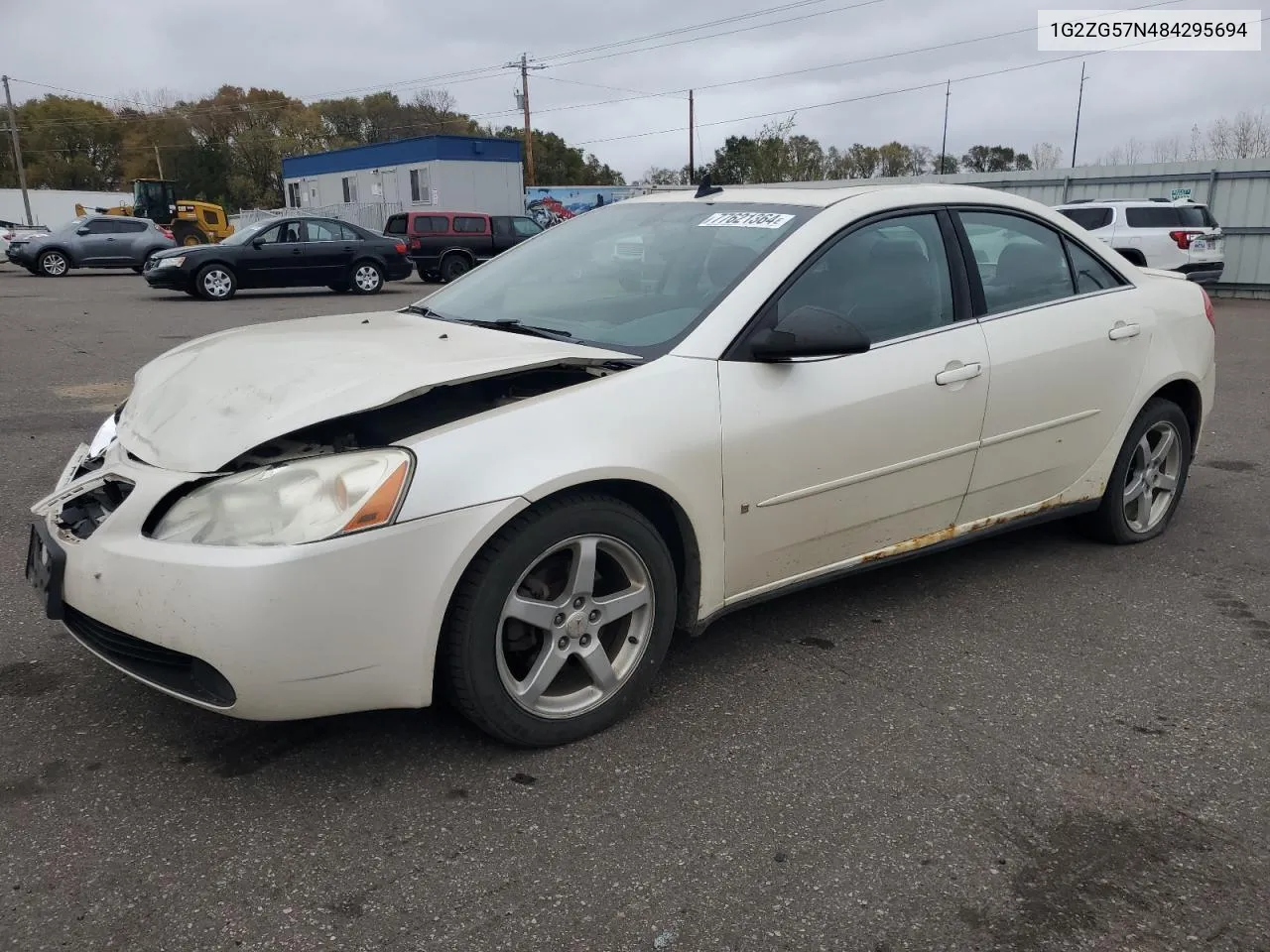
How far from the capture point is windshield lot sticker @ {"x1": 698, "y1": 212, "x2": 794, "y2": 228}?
3.50 m

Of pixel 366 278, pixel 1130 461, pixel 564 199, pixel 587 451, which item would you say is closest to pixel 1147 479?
pixel 1130 461

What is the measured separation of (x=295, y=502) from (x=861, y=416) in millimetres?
1794

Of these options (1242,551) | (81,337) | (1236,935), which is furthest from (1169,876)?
(81,337)

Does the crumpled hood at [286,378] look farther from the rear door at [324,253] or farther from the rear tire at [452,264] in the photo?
the rear tire at [452,264]

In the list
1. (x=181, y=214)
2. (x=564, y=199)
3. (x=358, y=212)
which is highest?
(x=564, y=199)

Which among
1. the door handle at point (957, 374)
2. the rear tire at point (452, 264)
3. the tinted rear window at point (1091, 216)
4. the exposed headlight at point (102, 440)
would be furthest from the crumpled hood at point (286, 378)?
the rear tire at point (452, 264)

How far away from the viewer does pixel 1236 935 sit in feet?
7.02

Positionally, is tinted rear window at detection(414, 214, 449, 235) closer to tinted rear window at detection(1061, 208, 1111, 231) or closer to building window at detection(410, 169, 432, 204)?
tinted rear window at detection(1061, 208, 1111, 231)

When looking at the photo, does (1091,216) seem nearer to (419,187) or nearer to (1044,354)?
(1044,354)

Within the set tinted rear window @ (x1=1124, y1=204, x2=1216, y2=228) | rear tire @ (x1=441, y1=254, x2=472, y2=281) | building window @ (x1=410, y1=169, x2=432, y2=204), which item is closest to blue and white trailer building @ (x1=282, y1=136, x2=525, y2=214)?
building window @ (x1=410, y1=169, x2=432, y2=204)

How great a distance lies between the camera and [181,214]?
1437 inches

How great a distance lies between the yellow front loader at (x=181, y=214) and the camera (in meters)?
36.1

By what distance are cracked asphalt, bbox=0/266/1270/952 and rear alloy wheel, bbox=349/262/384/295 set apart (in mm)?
16960

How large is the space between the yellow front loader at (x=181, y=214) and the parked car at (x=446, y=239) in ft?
42.6
